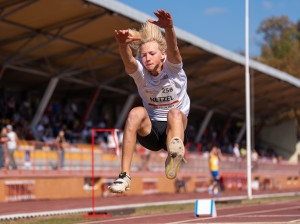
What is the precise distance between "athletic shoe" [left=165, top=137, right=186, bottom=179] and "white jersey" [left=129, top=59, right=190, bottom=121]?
26.5 inches

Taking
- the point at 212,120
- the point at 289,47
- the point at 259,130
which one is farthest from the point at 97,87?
the point at 289,47

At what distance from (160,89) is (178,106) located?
37 centimetres

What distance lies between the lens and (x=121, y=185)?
6328 millimetres

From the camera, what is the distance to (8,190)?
1941 cm

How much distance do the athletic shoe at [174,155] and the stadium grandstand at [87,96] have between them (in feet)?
23.5

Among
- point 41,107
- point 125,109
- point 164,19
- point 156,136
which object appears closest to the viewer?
point 164,19

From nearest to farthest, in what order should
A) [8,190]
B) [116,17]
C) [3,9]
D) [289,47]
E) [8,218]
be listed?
[8,218] < [8,190] < [3,9] < [116,17] < [289,47]

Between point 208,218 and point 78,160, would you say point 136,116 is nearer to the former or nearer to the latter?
point 208,218

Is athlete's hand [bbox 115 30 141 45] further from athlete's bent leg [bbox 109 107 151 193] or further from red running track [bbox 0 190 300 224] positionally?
red running track [bbox 0 190 300 224]

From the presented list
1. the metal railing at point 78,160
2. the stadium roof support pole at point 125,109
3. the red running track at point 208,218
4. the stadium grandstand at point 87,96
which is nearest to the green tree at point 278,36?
the stadium grandstand at point 87,96

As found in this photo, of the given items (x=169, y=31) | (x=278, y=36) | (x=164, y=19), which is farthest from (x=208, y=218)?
(x=278, y=36)

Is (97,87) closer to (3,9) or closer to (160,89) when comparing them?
(3,9)

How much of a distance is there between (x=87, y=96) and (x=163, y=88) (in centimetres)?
2939

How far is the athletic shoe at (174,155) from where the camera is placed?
6.32 meters
